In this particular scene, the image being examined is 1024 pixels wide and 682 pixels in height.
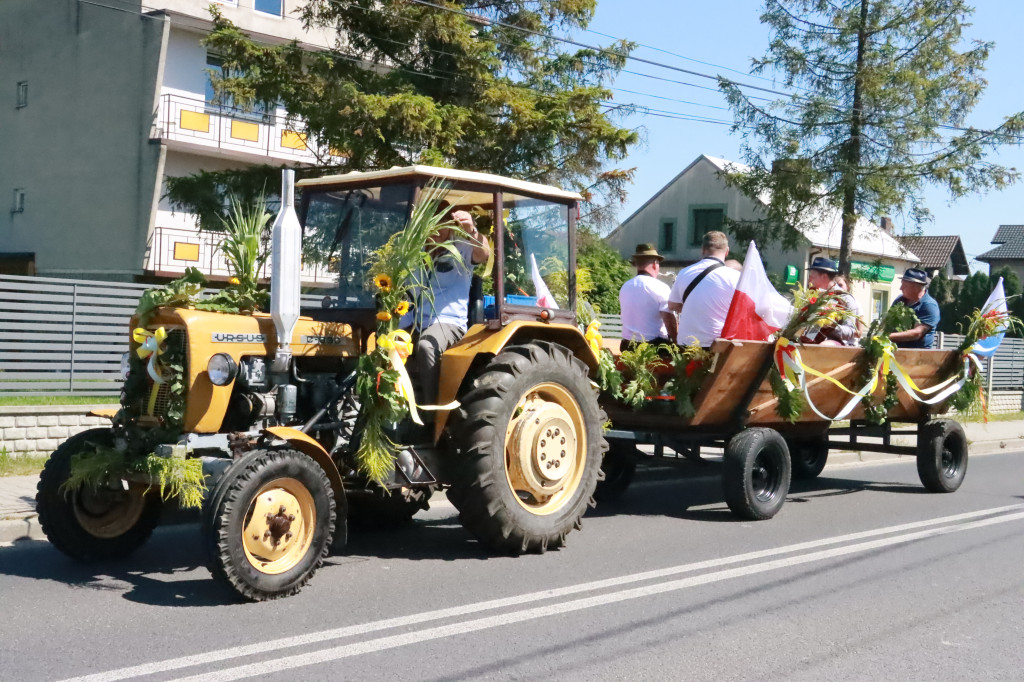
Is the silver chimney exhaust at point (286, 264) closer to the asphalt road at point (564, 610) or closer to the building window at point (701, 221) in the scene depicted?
the asphalt road at point (564, 610)

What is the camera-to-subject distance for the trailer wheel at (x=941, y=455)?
11133 mm

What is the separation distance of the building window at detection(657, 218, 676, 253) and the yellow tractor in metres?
40.0

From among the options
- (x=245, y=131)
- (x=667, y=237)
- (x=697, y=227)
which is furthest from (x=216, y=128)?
(x=667, y=237)

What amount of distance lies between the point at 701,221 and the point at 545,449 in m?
40.4

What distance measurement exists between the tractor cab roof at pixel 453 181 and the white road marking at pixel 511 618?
280 cm

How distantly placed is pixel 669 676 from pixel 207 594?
2654 millimetres

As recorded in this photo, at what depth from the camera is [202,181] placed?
1808cm

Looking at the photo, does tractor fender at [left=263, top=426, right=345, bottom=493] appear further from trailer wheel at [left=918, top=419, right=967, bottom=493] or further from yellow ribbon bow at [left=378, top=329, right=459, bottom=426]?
trailer wheel at [left=918, top=419, right=967, bottom=493]

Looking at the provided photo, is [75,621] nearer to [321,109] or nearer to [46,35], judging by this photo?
[321,109]

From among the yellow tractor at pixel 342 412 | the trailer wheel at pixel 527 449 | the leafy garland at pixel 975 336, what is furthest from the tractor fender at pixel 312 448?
the leafy garland at pixel 975 336

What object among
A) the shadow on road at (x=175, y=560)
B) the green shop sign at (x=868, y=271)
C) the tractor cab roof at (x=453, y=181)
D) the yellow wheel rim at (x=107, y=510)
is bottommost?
the shadow on road at (x=175, y=560)

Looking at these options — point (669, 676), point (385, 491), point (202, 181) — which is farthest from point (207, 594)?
point (202, 181)

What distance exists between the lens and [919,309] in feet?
37.5

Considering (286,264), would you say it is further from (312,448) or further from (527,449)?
(527,449)
